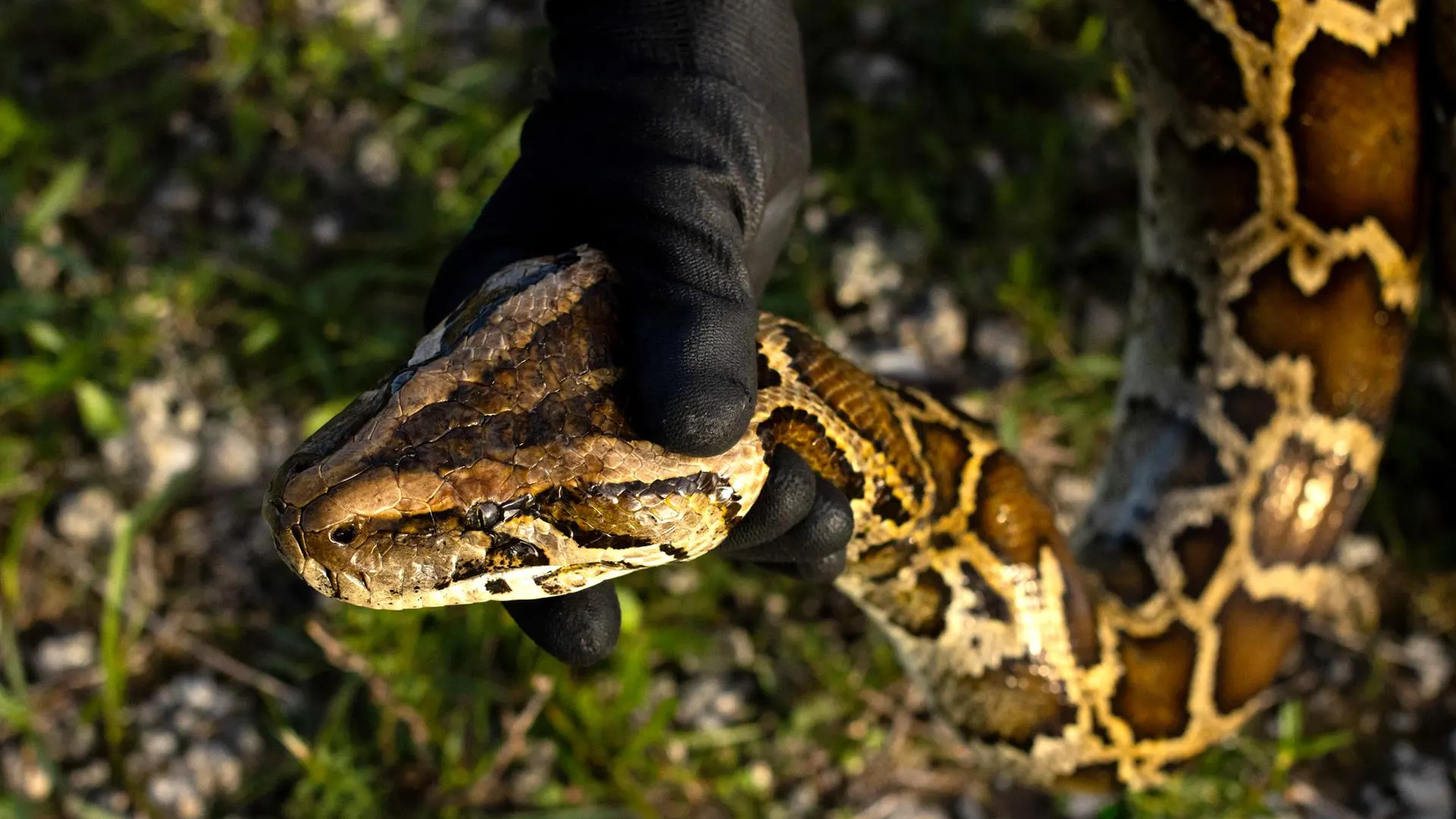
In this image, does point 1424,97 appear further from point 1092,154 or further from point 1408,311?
point 1092,154

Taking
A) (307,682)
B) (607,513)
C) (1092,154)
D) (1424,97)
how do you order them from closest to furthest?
1. (607,513)
2. (1424,97)
3. (307,682)
4. (1092,154)

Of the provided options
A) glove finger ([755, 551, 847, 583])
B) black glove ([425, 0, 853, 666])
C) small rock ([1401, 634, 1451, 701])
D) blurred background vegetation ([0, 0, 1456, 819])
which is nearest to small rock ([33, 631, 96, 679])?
blurred background vegetation ([0, 0, 1456, 819])

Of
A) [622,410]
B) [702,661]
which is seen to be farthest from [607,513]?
[702,661]

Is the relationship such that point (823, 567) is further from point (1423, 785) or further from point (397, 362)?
point (1423, 785)

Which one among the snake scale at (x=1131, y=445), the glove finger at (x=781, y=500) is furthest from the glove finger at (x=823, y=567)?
the glove finger at (x=781, y=500)

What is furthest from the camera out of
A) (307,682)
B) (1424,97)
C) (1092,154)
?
(1092,154)

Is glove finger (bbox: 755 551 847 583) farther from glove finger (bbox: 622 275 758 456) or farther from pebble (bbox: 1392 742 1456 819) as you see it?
pebble (bbox: 1392 742 1456 819)

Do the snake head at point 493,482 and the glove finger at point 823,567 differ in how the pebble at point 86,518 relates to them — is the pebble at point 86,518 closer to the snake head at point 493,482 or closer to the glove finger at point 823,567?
the snake head at point 493,482

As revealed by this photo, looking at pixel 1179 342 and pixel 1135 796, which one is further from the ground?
pixel 1179 342
